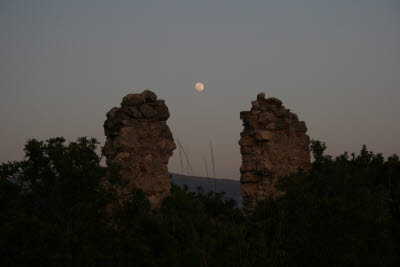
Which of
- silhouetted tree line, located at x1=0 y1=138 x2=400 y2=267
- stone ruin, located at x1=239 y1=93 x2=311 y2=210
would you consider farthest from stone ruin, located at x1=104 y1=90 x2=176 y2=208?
silhouetted tree line, located at x1=0 y1=138 x2=400 y2=267

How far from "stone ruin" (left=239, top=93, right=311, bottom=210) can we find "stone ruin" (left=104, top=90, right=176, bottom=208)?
13.2ft

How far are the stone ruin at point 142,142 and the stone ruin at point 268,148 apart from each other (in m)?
4.01

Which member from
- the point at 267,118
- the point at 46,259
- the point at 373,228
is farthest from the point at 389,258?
the point at 267,118

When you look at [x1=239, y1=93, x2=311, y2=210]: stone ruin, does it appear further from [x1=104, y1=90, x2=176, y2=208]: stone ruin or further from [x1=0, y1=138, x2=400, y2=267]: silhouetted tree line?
[x1=0, y1=138, x2=400, y2=267]: silhouetted tree line

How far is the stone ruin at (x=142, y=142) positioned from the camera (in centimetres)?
1175

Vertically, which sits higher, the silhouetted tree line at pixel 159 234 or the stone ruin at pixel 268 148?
the stone ruin at pixel 268 148

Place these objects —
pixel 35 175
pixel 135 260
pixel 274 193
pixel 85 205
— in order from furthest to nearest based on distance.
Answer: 1. pixel 274 193
2. pixel 35 175
3. pixel 85 205
4. pixel 135 260

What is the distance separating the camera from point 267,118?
1540 cm

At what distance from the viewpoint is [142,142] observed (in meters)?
12.1

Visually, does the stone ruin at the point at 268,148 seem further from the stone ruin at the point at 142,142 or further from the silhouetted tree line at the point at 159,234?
the silhouetted tree line at the point at 159,234

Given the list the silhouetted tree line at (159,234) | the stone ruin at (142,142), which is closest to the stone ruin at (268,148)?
the stone ruin at (142,142)

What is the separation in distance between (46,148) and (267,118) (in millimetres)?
10150

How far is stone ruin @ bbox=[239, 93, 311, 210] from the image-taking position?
14.9m

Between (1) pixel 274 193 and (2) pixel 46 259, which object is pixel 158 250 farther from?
(1) pixel 274 193
